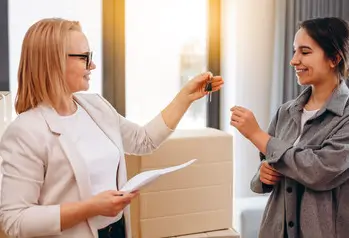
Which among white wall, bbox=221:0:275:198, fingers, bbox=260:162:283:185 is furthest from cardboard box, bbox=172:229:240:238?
white wall, bbox=221:0:275:198

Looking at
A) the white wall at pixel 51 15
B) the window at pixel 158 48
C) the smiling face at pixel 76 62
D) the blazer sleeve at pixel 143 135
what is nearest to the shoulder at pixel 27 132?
the smiling face at pixel 76 62

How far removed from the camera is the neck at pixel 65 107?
1311mm

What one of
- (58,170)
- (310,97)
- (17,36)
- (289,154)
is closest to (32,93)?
(58,170)

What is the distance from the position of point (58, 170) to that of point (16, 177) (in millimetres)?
111

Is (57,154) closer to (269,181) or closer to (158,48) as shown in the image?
(269,181)

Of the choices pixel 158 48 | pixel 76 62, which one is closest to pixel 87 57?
pixel 76 62

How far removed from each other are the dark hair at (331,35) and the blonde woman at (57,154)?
73 cm

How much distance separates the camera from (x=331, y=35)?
144cm

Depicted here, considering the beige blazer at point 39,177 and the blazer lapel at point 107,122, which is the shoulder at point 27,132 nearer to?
the beige blazer at point 39,177

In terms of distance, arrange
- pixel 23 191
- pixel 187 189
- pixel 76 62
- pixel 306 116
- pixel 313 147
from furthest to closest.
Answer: pixel 187 189 < pixel 306 116 < pixel 313 147 < pixel 76 62 < pixel 23 191

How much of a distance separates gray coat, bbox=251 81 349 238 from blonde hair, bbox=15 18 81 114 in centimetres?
69

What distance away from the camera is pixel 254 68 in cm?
297

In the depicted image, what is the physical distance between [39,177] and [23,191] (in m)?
0.05

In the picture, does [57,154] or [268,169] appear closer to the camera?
[57,154]
